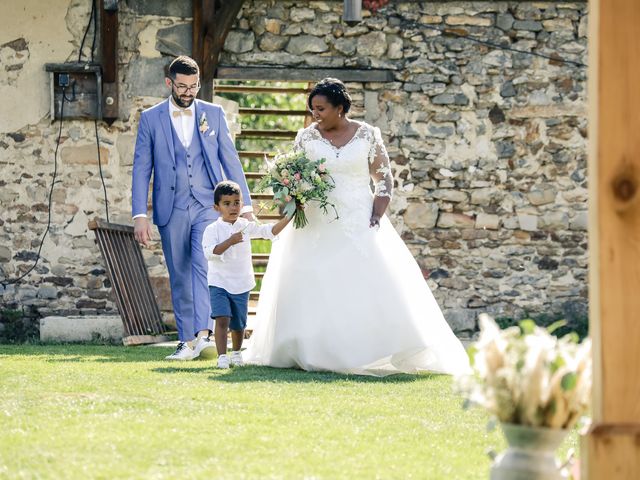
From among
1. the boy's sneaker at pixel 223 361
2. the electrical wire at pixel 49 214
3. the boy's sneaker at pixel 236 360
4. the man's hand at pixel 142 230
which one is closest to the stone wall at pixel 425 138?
the electrical wire at pixel 49 214

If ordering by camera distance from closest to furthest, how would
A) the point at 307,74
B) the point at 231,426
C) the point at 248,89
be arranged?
the point at 231,426, the point at 307,74, the point at 248,89

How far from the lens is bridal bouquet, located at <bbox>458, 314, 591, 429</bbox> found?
3033mm

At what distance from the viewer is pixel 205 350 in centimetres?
815

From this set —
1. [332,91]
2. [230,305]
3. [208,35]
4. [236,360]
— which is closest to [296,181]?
[332,91]

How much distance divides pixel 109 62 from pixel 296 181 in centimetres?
356

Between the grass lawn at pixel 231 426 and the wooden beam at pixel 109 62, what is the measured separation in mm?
3837

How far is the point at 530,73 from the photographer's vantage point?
1098 centimetres

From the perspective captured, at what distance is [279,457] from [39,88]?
712 centimetres

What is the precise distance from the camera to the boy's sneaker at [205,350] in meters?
8.15

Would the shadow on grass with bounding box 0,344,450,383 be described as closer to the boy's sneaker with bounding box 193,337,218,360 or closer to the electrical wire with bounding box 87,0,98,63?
the boy's sneaker with bounding box 193,337,218,360

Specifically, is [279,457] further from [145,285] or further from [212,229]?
[145,285]

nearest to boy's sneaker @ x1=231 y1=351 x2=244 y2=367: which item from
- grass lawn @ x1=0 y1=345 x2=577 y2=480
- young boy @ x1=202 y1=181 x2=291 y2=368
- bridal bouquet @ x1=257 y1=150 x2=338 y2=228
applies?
young boy @ x1=202 y1=181 x2=291 y2=368

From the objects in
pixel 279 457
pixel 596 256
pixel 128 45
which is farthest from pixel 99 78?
pixel 596 256

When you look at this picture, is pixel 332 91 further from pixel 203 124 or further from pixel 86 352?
pixel 86 352
